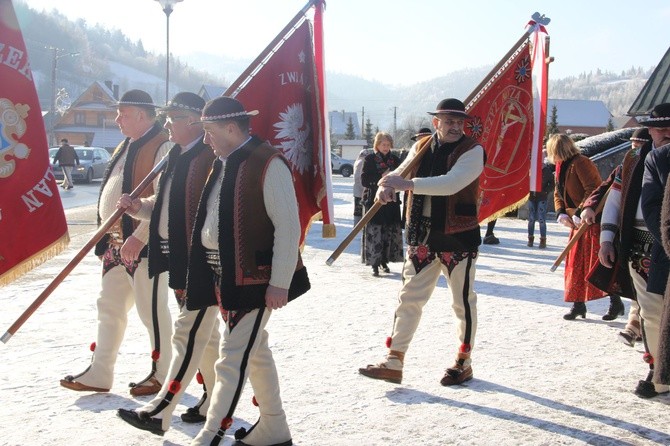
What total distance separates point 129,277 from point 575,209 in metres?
4.51

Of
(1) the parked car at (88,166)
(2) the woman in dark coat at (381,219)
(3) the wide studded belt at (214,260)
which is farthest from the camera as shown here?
(1) the parked car at (88,166)

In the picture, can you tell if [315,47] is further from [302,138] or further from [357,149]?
[357,149]

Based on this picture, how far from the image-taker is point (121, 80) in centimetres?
13162

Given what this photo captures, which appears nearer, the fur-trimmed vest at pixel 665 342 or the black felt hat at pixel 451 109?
the fur-trimmed vest at pixel 665 342

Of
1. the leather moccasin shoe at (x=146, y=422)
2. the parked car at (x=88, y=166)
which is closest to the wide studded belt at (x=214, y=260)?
the leather moccasin shoe at (x=146, y=422)

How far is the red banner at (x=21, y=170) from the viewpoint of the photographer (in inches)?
159

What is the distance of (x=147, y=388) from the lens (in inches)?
182

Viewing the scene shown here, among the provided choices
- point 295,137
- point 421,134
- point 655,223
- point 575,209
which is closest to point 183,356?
point 295,137

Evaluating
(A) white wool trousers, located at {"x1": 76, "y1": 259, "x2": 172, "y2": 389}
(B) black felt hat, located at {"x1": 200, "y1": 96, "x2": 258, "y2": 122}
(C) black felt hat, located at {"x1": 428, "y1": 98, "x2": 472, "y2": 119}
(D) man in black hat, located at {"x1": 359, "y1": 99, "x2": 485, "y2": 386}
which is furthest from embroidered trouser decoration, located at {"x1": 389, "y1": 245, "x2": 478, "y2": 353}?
(B) black felt hat, located at {"x1": 200, "y1": 96, "x2": 258, "y2": 122}

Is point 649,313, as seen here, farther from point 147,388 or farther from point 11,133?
point 11,133

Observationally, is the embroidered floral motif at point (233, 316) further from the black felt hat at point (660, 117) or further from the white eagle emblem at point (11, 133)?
the black felt hat at point (660, 117)

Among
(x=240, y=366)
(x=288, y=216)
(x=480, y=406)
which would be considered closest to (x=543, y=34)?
(x=480, y=406)

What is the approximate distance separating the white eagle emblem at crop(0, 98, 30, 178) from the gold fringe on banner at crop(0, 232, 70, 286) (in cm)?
54

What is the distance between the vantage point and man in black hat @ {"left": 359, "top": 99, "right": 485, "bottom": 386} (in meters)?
4.99
